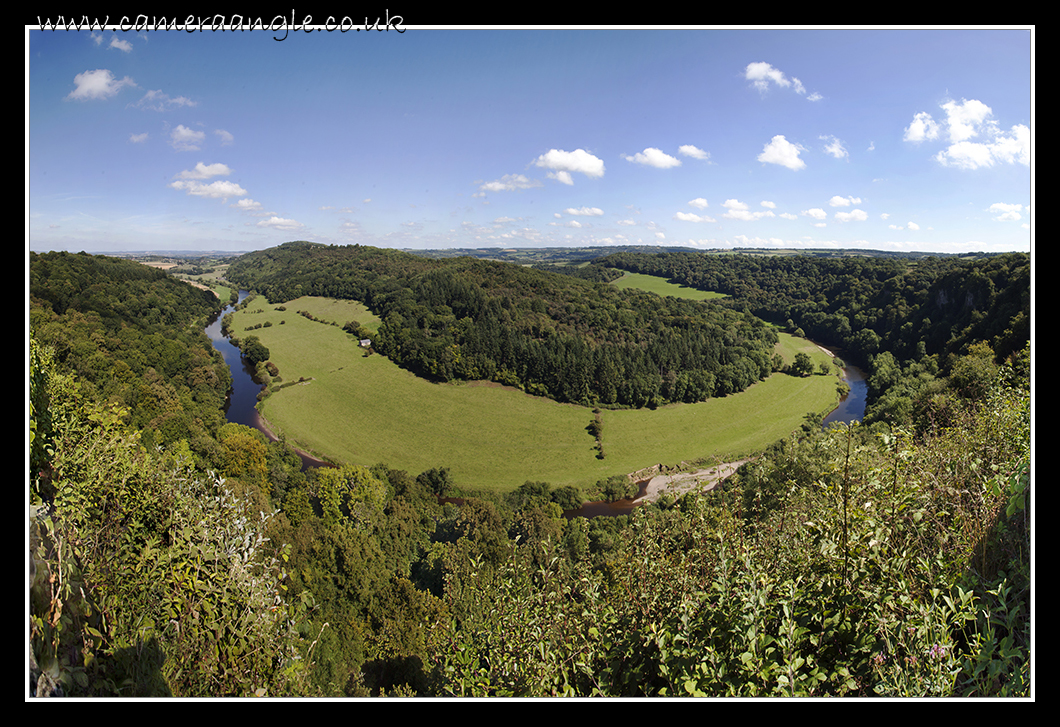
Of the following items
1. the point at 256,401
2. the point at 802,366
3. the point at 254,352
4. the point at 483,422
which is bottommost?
the point at 483,422

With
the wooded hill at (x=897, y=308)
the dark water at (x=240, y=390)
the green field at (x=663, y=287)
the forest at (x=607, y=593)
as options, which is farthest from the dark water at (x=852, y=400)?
the dark water at (x=240, y=390)

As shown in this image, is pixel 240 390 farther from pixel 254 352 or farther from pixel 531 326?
pixel 531 326

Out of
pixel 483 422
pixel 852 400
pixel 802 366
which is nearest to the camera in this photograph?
pixel 483 422

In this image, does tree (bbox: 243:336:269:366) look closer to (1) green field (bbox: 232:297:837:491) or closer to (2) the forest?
(1) green field (bbox: 232:297:837:491)

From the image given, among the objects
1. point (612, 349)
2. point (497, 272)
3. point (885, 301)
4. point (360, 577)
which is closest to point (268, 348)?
point (497, 272)

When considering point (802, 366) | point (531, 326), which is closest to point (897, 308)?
point (802, 366)

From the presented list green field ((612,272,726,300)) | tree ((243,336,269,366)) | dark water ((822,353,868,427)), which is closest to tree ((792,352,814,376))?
dark water ((822,353,868,427))
